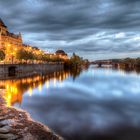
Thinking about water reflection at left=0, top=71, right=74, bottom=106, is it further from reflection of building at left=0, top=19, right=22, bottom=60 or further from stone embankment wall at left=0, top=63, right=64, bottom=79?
reflection of building at left=0, top=19, right=22, bottom=60

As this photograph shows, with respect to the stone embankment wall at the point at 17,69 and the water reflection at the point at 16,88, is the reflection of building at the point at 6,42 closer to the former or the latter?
the stone embankment wall at the point at 17,69

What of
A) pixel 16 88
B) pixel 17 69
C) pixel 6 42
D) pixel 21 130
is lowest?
pixel 16 88

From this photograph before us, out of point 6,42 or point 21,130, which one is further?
point 6,42

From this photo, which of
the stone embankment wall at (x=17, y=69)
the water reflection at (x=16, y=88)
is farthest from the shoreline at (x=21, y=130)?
the stone embankment wall at (x=17, y=69)

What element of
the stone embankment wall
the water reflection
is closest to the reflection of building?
the stone embankment wall

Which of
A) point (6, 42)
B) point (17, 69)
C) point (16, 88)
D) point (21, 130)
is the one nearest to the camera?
point (21, 130)

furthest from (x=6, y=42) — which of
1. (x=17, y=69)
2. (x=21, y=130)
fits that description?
(x=21, y=130)

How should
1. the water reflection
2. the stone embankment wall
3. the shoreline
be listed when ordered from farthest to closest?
the stone embankment wall < the water reflection < the shoreline

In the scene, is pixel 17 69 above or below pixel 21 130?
above

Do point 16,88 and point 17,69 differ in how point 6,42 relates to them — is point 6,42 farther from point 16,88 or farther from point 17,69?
point 16,88

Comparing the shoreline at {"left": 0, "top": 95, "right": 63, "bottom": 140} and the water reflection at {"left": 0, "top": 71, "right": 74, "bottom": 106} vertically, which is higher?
the shoreline at {"left": 0, "top": 95, "right": 63, "bottom": 140}

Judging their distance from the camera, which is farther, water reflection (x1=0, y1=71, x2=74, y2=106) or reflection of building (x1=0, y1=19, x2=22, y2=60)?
reflection of building (x1=0, y1=19, x2=22, y2=60)

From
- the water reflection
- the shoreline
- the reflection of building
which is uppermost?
the reflection of building

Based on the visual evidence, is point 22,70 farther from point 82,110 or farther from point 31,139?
point 31,139
